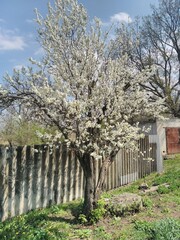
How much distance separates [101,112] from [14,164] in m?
1.88

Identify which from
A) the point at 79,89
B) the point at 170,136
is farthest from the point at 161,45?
the point at 79,89

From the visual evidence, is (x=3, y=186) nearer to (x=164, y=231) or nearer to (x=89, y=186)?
(x=89, y=186)

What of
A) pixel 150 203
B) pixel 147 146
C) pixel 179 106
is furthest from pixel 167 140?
pixel 150 203

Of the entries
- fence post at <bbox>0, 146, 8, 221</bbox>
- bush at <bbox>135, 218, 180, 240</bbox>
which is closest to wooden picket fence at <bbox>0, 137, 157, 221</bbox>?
fence post at <bbox>0, 146, 8, 221</bbox>

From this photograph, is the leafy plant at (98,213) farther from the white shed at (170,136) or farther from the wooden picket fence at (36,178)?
the white shed at (170,136)

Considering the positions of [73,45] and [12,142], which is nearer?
[73,45]

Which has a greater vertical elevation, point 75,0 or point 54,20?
point 75,0

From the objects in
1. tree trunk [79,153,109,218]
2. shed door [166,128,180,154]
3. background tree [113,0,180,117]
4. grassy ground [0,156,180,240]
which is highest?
background tree [113,0,180,117]

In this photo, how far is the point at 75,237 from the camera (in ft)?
11.3

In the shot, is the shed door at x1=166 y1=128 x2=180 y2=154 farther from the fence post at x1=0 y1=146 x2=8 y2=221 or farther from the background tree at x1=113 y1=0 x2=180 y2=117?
the fence post at x1=0 y1=146 x2=8 y2=221

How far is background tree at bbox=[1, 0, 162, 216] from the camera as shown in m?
4.04

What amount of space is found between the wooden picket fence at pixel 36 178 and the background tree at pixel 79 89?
74cm

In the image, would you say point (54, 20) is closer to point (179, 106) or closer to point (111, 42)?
point (111, 42)

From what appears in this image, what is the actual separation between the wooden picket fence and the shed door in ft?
42.5
